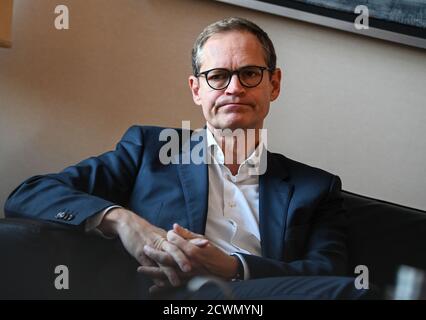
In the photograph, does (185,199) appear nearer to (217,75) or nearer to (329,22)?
(217,75)

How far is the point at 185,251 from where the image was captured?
82 cm

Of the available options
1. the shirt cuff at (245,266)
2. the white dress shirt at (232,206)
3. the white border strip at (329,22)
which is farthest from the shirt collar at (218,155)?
the white border strip at (329,22)

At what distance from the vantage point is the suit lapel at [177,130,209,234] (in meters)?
0.93

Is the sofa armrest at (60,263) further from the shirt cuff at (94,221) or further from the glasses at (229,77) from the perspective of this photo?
the glasses at (229,77)

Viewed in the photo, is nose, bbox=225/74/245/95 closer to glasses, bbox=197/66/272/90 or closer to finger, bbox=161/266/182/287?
glasses, bbox=197/66/272/90

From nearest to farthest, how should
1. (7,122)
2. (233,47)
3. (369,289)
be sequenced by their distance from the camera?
(369,289) < (233,47) < (7,122)

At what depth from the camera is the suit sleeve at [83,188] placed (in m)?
0.88

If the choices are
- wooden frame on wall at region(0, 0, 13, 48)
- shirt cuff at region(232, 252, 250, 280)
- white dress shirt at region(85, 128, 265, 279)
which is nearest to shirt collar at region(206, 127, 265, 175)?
white dress shirt at region(85, 128, 265, 279)

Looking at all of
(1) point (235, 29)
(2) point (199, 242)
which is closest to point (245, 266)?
(2) point (199, 242)

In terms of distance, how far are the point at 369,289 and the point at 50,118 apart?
732 millimetres

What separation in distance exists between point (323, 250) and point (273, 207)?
0.38ft

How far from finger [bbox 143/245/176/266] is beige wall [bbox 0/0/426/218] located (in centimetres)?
37

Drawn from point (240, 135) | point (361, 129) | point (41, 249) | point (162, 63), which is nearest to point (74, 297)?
point (41, 249)

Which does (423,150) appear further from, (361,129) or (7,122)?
(7,122)
